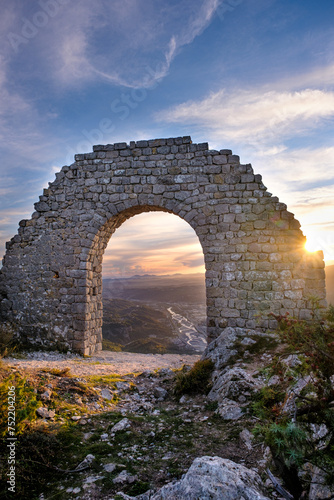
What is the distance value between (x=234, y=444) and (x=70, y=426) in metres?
1.89

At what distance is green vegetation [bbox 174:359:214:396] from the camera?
16.1 feet

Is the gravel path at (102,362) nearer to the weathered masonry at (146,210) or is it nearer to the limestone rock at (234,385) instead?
the weathered masonry at (146,210)

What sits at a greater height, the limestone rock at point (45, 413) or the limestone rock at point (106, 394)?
the limestone rock at point (45, 413)

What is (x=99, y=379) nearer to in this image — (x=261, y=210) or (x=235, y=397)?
(x=235, y=397)

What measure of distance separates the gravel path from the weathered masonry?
55 centimetres

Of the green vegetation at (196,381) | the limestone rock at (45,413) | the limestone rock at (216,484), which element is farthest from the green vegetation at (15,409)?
the green vegetation at (196,381)

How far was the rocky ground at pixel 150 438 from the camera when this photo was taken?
81.7 inches

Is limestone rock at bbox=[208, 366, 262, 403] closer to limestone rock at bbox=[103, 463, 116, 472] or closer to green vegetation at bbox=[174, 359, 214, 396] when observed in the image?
green vegetation at bbox=[174, 359, 214, 396]

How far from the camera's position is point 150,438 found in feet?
11.4

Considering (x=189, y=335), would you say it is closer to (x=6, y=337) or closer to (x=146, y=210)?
(x=146, y=210)

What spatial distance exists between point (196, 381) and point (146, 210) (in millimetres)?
5796

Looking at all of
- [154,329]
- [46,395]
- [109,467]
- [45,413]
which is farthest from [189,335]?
[109,467]

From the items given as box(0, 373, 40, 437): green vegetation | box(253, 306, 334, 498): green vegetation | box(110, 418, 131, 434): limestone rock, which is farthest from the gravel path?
box(253, 306, 334, 498): green vegetation

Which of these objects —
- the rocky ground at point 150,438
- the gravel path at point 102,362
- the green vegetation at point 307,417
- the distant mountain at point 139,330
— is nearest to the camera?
the green vegetation at point 307,417
